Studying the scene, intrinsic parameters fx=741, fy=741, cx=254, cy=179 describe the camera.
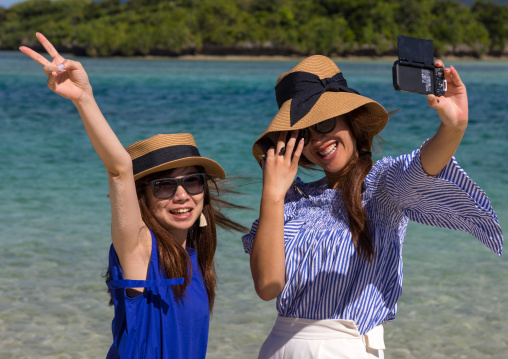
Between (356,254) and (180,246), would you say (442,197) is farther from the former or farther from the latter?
(180,246)

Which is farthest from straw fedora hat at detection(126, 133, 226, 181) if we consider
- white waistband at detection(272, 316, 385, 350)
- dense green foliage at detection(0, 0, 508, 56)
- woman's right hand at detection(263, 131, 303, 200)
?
dense green foliage at detection(0, 0, 508, 56)

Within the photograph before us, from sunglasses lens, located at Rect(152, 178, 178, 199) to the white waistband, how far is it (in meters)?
0.48

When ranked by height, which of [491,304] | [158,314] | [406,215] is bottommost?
[491,304]

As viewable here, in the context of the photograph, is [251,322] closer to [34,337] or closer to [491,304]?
[34,337]

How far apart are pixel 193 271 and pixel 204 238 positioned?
22 centimetres

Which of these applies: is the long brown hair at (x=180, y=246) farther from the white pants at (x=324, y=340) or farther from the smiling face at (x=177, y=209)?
the white pants at (x=324, y=340)

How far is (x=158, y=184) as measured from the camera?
7.06 feet

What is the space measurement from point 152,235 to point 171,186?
0.17 m

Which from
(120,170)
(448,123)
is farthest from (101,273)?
(448,123)

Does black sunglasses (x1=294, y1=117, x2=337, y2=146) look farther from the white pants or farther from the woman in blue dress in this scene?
the white pants

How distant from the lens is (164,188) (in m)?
2.16

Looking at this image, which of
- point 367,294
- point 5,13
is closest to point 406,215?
point 367,294

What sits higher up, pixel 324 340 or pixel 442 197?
pixel 442 197

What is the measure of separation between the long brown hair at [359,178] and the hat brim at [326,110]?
0.10 feet
